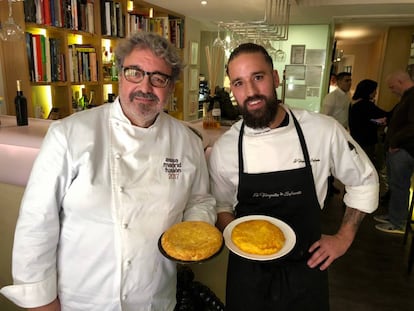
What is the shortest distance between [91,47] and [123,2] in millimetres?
735

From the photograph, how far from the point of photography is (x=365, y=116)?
3.84m

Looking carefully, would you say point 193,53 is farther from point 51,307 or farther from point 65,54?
point 51,307

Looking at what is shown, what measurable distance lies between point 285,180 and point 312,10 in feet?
12.3

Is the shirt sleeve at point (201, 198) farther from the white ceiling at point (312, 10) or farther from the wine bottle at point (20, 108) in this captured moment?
the white ceiling at point (312, 10)

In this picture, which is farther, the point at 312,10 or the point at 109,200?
the point at 312,10

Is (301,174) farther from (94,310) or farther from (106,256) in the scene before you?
(94,310)

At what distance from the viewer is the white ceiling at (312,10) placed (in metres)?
3.78

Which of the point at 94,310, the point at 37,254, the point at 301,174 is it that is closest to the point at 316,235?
the point at 301,174

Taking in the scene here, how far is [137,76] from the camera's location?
1.06 meters

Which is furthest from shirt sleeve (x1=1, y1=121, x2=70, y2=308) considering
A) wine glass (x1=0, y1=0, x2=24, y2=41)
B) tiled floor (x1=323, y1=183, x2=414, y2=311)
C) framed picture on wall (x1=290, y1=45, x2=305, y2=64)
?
framed picture on wall (x1=290, y1=45, x2=305, y2=64)

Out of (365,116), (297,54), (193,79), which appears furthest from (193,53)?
(365,116)

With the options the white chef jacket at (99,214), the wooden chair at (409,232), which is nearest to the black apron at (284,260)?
the white chef jacket at (99,214)

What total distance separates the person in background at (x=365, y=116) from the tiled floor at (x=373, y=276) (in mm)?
1165

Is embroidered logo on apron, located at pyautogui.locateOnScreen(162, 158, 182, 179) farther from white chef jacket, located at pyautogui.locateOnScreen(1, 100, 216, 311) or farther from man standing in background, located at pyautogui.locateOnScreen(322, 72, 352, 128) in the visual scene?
man standing in background, located at pyautogui.locateOnScreen(322, 72, 352, 128)
